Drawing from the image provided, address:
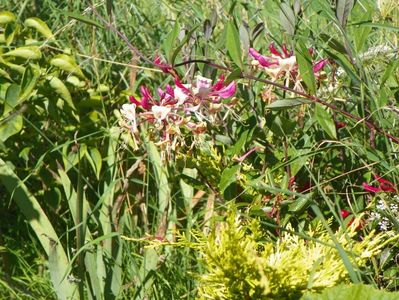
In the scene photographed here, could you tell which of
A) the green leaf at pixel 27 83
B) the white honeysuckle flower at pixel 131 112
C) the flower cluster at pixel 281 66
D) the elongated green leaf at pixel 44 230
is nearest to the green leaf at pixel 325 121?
the flower cluster at pixel 281 66

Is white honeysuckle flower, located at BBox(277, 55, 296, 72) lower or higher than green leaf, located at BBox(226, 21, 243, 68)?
lower

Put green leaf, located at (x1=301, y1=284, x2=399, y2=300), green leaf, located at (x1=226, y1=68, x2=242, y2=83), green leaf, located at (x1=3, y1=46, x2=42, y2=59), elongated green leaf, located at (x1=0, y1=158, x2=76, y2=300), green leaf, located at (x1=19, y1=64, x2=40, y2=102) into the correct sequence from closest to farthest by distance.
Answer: green leaf, located at (x1=301, y1=284, x2=399, y2=300)
green leaf, located at (x1=226, y1=68, x2=242, y2=83)
elongated green leaf, located at (x1=0, y1=158, x2=76, y2=300)
green leaf, located at (x1=19, y1=64, x2=40, y2=102)
green leaf, located at (x1=3, y1=46, x2=42, y2=59)

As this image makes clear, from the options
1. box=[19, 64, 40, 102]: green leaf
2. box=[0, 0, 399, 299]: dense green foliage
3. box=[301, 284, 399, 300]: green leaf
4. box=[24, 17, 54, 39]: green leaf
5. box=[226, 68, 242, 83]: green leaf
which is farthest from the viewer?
box=[24, 17, 54, 39]: green leaf

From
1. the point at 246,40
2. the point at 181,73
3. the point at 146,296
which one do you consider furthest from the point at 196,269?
the point at 246,40

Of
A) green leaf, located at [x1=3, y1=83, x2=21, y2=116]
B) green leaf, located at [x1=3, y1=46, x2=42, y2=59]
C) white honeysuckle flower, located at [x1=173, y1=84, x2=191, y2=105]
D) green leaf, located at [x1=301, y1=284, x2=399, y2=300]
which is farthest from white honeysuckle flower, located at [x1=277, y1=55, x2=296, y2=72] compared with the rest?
green leaf, located at [x1=3, y1=46, x2=42, y2=59]

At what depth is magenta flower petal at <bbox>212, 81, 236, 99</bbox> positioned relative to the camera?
220 cm

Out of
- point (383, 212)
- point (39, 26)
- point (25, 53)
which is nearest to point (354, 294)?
point (383, 212)

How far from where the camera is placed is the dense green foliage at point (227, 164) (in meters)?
2.01

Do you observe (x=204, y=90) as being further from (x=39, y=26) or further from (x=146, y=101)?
(x=39, y=26)

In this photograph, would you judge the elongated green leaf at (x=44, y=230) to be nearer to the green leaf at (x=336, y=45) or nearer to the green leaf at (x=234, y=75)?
the green leaf at (x=234, y=75)

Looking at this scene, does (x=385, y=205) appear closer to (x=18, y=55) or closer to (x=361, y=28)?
(x=361, y=28)

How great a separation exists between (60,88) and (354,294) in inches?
59.6

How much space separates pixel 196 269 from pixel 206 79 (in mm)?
900

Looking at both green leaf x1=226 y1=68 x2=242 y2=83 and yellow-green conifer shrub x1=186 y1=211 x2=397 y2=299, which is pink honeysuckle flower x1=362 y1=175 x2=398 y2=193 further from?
green leaf x1=226 y1=68 x2=242 y2=83
